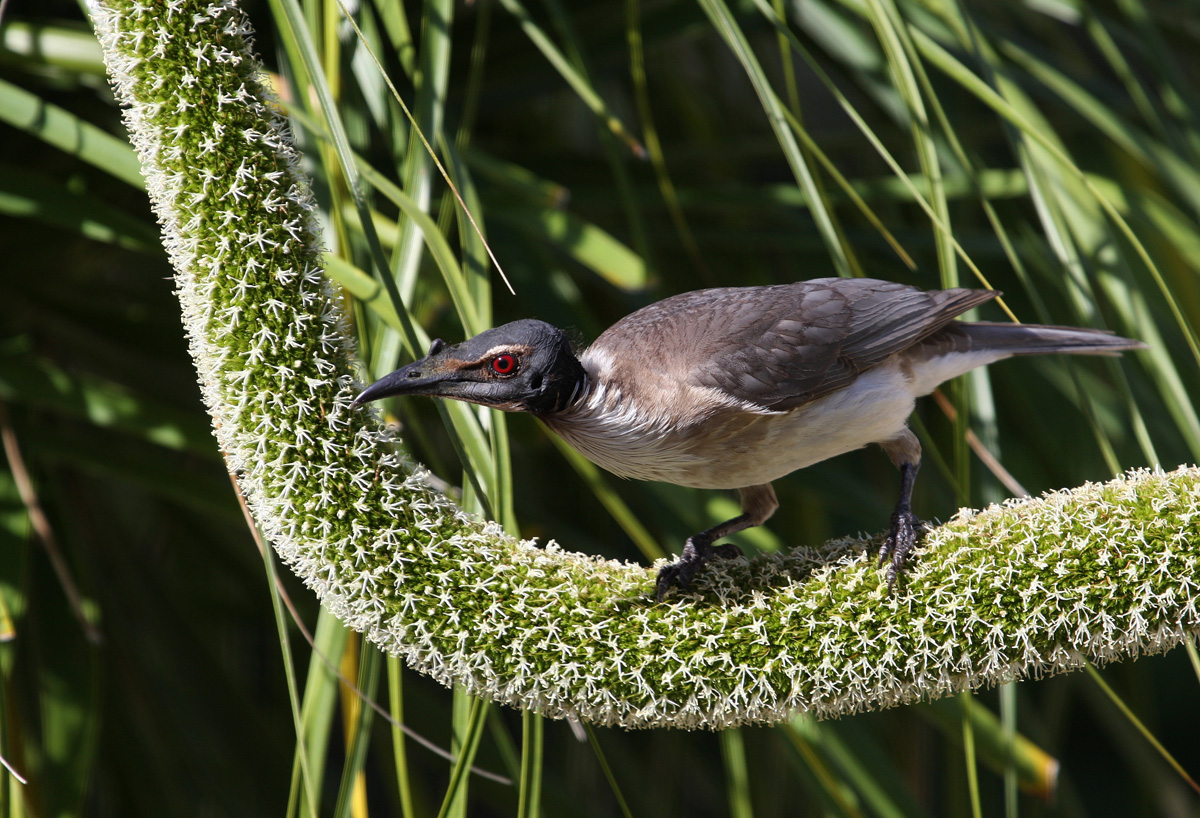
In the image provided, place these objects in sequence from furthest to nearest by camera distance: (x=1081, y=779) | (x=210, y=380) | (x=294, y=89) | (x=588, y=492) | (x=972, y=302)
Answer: (x=1081, y=779) → (x=588, y=492) → (x=972, y=302) → (x=294, y=89) → (x=210, y=380)

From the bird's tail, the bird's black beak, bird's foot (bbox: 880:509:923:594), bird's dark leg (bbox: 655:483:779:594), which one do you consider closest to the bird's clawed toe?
bird's dark leg (bbox: 655:483:779:594)

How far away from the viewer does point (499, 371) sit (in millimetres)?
841

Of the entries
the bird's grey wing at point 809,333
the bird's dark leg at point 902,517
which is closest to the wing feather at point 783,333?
the bird's grey wing at point 809,333

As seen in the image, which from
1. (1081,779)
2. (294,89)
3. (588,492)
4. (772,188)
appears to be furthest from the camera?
(1081,779)

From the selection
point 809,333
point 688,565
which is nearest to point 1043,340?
point 809,333

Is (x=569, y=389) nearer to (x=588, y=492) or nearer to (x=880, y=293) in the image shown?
(x=880, y=293)

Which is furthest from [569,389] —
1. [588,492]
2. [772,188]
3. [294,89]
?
[588,492]

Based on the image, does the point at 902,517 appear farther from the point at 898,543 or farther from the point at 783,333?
the point at 783,333

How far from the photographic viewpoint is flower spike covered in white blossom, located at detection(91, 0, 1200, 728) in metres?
0.67

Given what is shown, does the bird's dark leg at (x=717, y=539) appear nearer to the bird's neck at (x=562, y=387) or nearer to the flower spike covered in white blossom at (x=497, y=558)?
the flower spike covered in white blossom at (x=497, y=558)

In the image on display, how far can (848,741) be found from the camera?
1.35m

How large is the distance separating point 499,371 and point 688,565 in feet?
1.03

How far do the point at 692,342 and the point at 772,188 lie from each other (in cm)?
69

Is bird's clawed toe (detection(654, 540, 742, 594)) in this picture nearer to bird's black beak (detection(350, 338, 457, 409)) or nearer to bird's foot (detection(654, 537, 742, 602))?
bird's foot (detection(654, 537, 742, 602))
